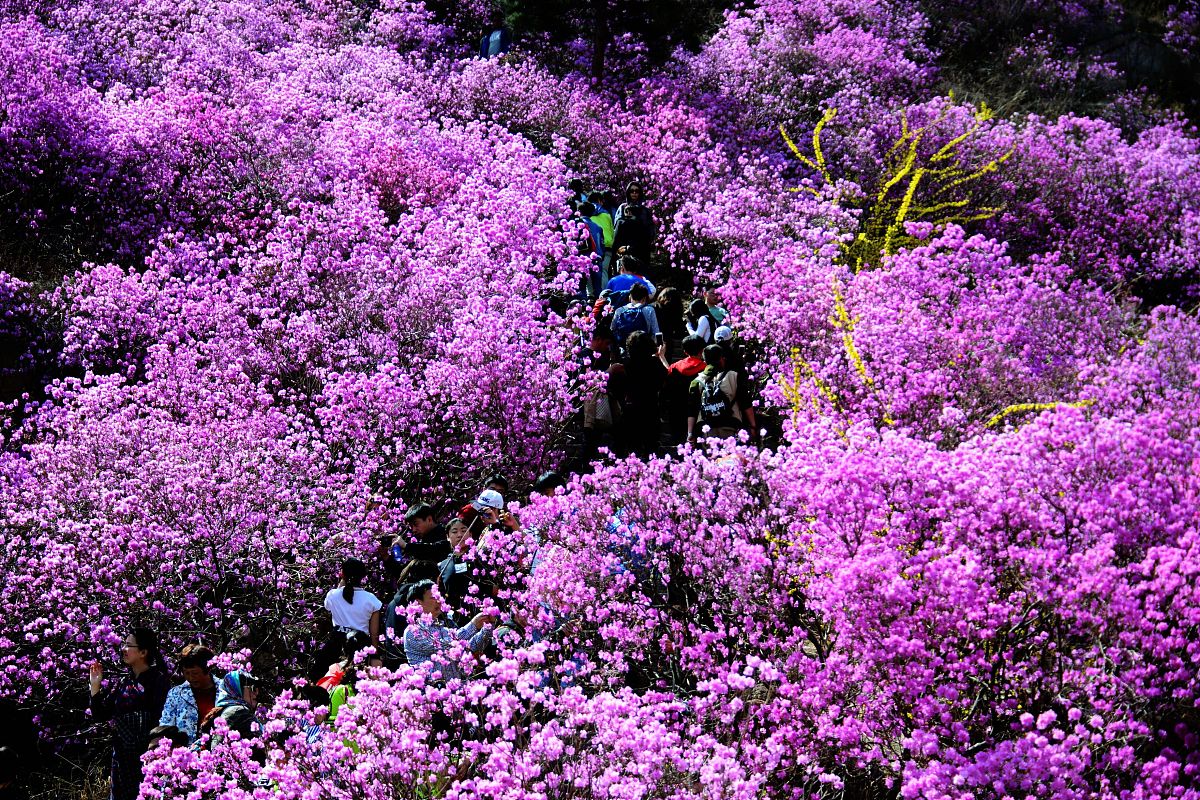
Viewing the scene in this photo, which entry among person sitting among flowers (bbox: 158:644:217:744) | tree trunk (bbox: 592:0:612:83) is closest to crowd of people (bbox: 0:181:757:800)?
person sitting among flowers (bbox: 158:644:217:744)

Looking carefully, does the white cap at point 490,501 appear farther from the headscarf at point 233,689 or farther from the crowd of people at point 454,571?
the headscarf at point 233,689

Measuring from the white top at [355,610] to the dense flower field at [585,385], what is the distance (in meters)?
0.91

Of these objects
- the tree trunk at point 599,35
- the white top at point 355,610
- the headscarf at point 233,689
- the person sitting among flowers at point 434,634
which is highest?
the tree trunk at point 599,35

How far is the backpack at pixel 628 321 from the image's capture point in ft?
45.4

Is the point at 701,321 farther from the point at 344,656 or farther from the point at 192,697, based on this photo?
the point at 192,697

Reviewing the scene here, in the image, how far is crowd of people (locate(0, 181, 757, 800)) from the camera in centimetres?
910

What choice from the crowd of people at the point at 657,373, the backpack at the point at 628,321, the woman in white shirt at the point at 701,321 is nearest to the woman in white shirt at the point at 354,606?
the crowd of people at the point at 657,373

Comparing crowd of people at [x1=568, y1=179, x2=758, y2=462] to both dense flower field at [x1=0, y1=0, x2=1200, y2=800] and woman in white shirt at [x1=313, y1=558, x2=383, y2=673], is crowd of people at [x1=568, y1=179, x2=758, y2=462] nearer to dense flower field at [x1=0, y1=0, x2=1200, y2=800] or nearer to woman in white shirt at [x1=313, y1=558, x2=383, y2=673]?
dense flower field at [x1=0, y1=0, x2=1200, y2=800]

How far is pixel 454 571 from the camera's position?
10094mm

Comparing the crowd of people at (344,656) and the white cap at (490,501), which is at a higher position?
the white cap at (490,501)

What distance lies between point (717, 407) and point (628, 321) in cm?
201

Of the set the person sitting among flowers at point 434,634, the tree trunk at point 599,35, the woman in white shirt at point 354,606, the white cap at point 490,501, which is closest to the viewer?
the person sitting among flowers at point 434,634

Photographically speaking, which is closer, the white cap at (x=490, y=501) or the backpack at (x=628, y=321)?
the white cap at (x=490, y=501)

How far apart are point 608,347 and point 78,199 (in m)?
11.4
